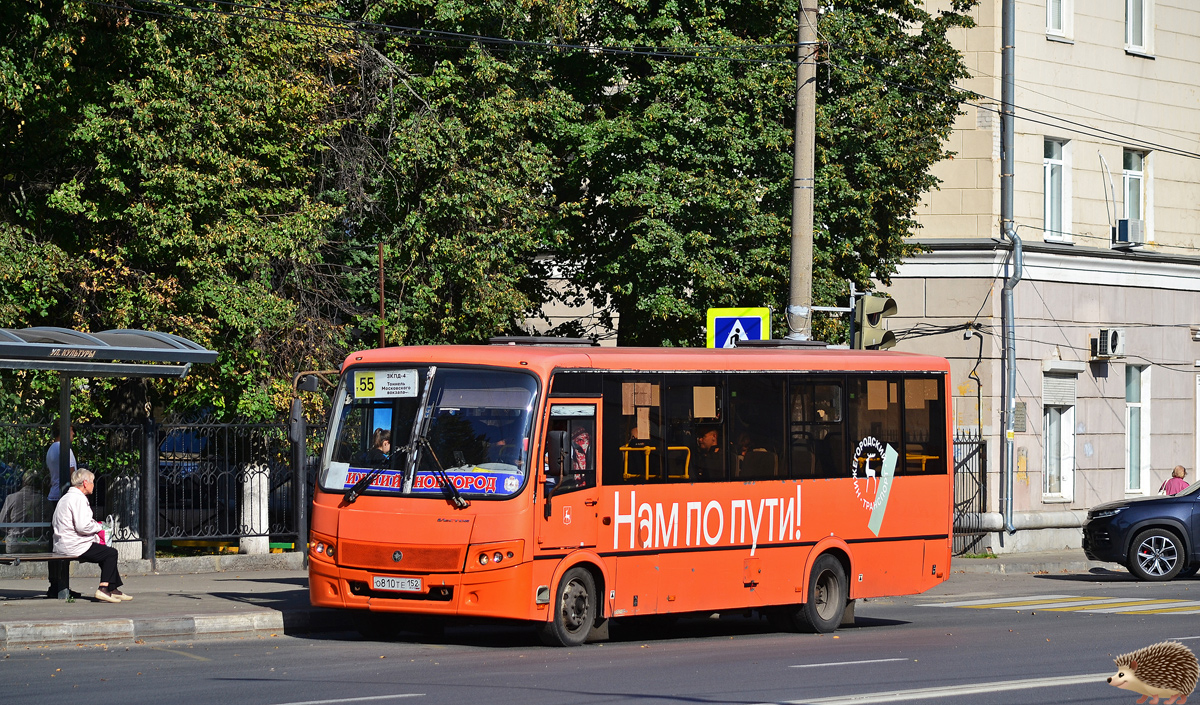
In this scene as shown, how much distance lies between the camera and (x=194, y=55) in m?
20.0

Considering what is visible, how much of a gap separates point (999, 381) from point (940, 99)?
21.8 feet

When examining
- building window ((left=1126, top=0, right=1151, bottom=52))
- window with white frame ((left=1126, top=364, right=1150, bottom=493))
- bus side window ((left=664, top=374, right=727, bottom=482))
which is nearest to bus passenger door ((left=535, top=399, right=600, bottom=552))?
bus side window ((left=664, top=374, right=727, bottom=482))

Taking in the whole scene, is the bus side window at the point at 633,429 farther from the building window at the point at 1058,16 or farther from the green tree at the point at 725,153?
the building window at the point at 1058,16

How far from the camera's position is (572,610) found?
13336 mm

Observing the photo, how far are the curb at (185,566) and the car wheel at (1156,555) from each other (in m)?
12.7

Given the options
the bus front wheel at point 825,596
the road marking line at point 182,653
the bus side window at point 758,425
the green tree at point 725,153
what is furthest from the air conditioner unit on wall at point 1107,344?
the road marking line at point 182,653

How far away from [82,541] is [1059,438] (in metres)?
22.1

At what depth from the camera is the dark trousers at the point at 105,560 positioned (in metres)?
15.1

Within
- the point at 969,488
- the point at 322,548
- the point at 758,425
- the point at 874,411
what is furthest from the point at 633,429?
the point at 969,488

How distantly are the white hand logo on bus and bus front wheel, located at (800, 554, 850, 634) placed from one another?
0.75 meters

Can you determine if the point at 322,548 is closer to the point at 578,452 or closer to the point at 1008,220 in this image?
the point at 578,452

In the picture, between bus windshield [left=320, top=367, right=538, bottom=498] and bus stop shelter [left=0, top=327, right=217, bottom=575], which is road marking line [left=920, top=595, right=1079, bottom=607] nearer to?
bus windshield [left=320, top=367, right=538, bottom=498]

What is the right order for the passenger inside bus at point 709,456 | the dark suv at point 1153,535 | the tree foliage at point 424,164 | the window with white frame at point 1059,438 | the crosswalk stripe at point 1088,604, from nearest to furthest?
the passenger inside bus at point 709,456 → the crosswalk stripe at point 1088,604 → the tree foliage at point 424,164 → the dark suv at point 1153,535 → the window with white frame at point 1059,438

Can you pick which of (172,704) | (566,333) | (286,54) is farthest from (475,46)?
(172,704)
